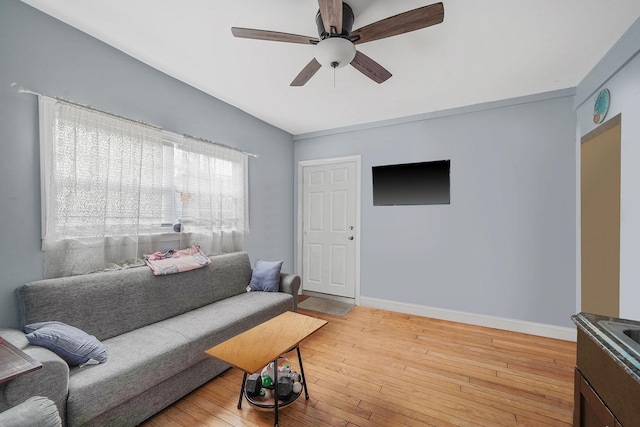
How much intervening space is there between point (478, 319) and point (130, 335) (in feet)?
11.4

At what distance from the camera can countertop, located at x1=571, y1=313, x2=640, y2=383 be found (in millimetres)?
Result: 818

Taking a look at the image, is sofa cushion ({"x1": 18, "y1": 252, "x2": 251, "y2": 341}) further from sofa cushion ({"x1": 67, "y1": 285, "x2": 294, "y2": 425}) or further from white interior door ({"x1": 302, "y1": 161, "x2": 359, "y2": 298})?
white interior door ({"x1": 302, "y1": 161, "x2": 359, "y2": 298})

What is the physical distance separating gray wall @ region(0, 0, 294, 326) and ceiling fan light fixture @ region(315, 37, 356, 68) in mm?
1691

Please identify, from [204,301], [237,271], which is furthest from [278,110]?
[204,301]

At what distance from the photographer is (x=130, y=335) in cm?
189

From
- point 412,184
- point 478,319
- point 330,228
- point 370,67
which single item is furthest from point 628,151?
point 330,228

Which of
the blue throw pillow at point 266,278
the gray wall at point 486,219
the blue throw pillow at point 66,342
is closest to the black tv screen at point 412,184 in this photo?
the gray wall at point 486,219

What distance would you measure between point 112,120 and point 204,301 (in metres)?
1.72

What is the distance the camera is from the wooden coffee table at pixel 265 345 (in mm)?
1475

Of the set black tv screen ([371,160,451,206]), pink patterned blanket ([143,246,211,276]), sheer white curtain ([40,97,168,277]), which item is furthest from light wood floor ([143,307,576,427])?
black tv screen ([371,160,451,206])

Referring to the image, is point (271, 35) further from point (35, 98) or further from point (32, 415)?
point (32, 415)

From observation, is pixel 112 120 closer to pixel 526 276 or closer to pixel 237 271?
pixel 237 271

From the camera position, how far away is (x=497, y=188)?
307 centimetres

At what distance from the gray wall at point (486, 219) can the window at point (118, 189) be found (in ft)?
6.95
